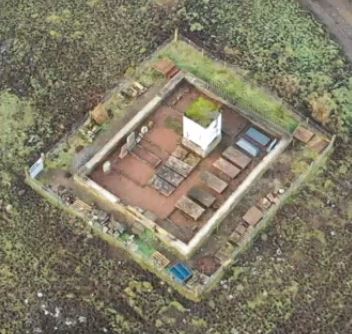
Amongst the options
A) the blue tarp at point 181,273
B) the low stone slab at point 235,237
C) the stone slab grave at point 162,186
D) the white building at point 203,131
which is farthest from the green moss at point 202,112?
the blue tarp at point 181,273

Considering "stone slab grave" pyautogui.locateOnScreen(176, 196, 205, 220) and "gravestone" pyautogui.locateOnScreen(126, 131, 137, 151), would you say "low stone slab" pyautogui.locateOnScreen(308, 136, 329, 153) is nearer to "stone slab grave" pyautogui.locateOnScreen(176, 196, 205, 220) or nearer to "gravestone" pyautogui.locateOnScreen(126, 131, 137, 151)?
"stone slab grave" pyautogui.locateOnScreen(176, 196, 205, 220)

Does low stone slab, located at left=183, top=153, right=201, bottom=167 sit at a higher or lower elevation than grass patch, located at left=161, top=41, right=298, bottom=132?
lower

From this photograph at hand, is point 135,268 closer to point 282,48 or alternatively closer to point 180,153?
point 180,153

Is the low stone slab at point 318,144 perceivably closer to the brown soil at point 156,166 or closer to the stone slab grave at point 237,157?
the brown soil at point 156,166

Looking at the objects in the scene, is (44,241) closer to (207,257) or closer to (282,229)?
(207,257)

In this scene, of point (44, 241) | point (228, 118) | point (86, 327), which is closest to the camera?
point (86, 327)

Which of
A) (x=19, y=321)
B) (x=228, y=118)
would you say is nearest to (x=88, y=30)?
(x=228, y=118)

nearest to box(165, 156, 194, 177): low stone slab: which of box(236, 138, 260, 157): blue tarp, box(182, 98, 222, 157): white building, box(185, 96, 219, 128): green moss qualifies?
box(182, 98, 222, 157): white building
